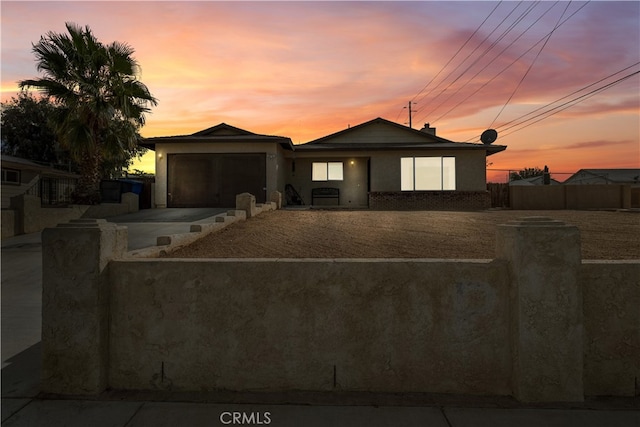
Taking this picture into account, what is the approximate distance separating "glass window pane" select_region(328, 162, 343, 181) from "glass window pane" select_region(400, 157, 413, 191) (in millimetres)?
3636

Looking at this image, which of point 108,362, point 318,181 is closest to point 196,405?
point 108,362

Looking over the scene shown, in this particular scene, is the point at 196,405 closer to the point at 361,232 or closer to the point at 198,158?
the point at 361,232

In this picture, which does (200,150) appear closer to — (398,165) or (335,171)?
(335,171)

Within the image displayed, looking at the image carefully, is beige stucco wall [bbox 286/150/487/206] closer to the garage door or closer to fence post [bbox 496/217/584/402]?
the garage door

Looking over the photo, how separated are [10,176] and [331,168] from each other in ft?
64.3

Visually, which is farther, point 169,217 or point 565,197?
point 565,197

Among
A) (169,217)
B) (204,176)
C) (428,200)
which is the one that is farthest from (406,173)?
(169,217)

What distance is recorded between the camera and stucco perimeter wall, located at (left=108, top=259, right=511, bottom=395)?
3.38m

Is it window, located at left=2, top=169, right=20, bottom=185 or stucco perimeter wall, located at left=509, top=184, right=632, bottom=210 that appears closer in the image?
stucco perimeter wall, located at left=509, top=184, right=632, bottom=210

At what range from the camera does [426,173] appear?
72.7 ft

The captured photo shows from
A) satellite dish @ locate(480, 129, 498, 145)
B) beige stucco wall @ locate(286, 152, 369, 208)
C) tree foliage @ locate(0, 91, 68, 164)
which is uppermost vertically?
tree foliage @ locate(0, 91, 68, 164)

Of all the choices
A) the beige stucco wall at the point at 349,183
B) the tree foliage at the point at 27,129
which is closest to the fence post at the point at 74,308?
the beige stucco wall at the point at 349,183

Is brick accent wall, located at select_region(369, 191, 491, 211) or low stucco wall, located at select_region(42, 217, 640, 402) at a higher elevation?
brick accent wall, located at select_region(369, 191, 491, 211)

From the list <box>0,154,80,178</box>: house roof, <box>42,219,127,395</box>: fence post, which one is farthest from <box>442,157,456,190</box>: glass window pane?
<box>0,154,80,178</box>: house roof
